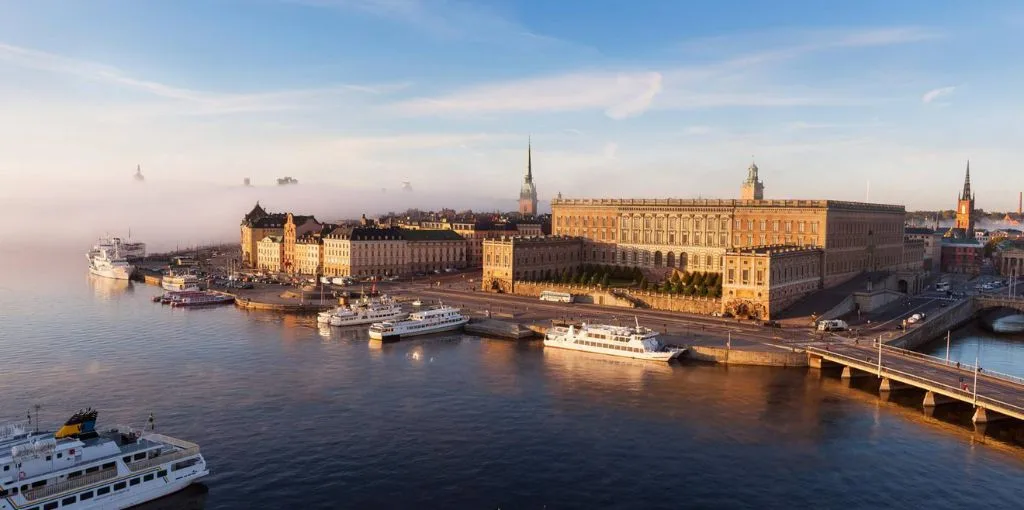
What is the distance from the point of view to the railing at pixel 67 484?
35.5 metres

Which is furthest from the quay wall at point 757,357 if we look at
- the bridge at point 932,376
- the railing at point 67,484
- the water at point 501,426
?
the railing at point 67,484

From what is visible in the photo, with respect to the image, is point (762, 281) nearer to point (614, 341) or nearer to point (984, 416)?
point (614, 341)

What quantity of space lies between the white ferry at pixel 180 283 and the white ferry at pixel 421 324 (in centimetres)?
5073

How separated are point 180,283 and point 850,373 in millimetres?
103390

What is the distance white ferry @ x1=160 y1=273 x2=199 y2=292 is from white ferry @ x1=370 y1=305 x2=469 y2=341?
166ft

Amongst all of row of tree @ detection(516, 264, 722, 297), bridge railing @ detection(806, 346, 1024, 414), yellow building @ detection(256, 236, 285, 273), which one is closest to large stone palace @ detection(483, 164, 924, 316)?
row of tree @ detection(516, 264, 722, 297)

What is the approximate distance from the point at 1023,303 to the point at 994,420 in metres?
51.9

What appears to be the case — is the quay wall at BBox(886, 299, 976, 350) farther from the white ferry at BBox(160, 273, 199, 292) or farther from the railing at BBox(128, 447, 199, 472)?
the white ferry at BBox(160, 273, 199, 292)

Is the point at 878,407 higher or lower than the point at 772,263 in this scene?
lower

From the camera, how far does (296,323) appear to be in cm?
9262

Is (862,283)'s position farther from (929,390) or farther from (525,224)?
(525,224)

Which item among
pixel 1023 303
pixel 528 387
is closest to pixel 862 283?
pixel 1023 303

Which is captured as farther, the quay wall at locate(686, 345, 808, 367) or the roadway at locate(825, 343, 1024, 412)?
the quay wall at locate(686, 345, 808, 367)

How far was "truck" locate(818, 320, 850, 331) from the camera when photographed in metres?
77.5
